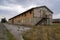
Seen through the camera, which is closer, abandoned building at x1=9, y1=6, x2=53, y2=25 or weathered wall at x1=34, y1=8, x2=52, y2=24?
abandoned building at x1=9, y1=6, x2=53, y2=25

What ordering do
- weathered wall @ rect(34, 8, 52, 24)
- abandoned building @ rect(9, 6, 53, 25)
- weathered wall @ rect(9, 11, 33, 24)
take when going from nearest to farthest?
1. abandoned building @ rect(9, 6, 53, 25)
2. weathered wall @ rect(34, 8, 52, 24)
3. weathered wall @ rect(9, 11, 33, 24)

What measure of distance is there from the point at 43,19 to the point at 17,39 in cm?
2033

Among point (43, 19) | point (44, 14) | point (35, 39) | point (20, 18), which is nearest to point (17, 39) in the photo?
point (35, 39)

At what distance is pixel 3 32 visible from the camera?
45.7ft

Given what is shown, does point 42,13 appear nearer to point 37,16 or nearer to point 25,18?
point 37,16

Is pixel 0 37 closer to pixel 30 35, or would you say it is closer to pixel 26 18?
pixel 30 35

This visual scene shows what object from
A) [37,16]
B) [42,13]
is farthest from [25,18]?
[42,13]

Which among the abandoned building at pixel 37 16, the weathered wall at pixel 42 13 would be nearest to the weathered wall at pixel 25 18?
the abandoned building at pixel 37 16

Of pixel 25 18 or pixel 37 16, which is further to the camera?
pixel 25 18

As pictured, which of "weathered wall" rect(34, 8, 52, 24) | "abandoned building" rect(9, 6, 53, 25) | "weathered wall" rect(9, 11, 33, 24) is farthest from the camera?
"weathered wall" rect(9, 11, 33, 24)

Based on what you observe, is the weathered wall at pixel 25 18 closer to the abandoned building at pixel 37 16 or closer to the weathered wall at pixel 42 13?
the abandoned building at pixel 37 16

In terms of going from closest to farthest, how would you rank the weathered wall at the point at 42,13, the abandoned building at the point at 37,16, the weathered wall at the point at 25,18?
the abandoned building at the point at 37,16 < the weathered wall at the point at 42,13 < the weathered wall at the point at 25,18

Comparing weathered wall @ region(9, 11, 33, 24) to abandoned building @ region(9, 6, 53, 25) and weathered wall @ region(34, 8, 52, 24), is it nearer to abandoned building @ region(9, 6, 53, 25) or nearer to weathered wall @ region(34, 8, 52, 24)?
abandoned building @ region(9, 6, 53, 25)

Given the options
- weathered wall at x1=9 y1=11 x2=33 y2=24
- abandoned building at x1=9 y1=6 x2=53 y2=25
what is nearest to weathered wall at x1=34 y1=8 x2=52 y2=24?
abandoned building at x1=9 y1=6 x2=53 y2=25
